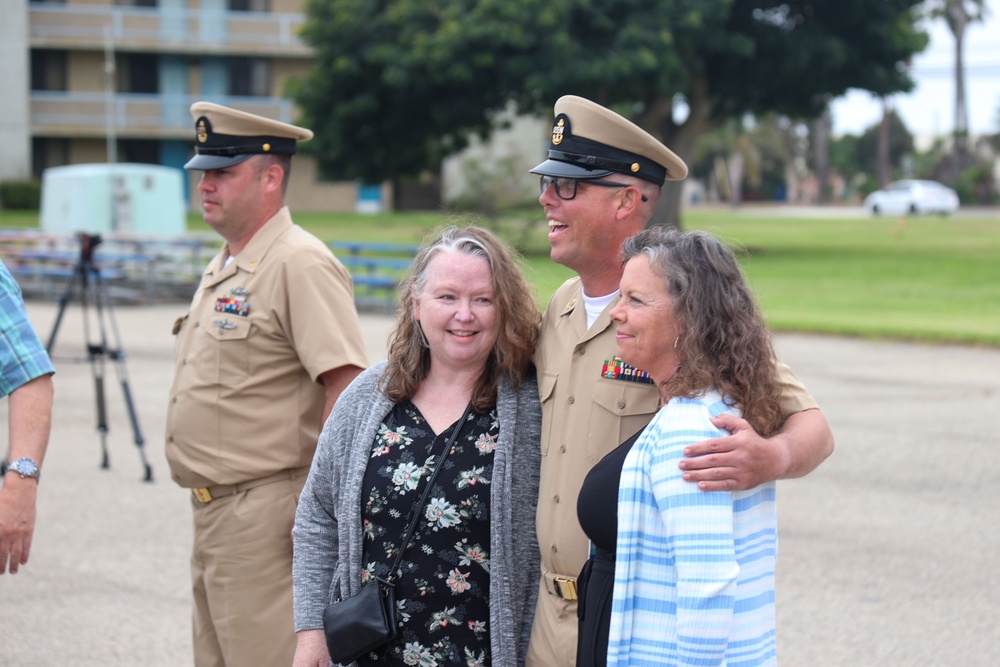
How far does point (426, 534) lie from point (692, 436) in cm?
84

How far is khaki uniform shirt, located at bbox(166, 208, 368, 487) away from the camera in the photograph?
3779 millimetres

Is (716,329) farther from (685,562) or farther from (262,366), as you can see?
(262,366)

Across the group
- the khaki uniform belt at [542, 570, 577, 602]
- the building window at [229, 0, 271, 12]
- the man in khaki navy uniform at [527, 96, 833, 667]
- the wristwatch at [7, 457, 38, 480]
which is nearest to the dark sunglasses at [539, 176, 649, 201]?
the man in khaki navy uniform at [527, 96, 833, 667]

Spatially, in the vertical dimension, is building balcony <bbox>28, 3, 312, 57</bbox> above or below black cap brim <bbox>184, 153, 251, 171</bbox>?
above

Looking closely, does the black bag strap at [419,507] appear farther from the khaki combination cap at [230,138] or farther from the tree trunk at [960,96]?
the tree trunk at [960,96]

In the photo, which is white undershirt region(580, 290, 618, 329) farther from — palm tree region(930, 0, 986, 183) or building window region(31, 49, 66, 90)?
palm tree region(930, 0, 986, 183)

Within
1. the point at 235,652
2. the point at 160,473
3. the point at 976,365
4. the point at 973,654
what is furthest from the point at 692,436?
the point at 976,365

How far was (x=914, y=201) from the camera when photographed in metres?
57.3

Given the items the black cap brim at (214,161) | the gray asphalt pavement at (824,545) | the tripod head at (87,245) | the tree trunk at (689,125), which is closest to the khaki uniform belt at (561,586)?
the black cap brim at (214,161)

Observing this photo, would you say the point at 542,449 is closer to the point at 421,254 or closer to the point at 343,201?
the point at 421,254

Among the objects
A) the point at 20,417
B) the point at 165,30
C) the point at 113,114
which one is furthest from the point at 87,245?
the point at 165,30

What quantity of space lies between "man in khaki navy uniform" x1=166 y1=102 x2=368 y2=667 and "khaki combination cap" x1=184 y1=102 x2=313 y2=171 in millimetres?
33

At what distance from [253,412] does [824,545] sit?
4017 mm

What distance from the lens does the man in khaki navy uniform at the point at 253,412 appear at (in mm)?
3758
